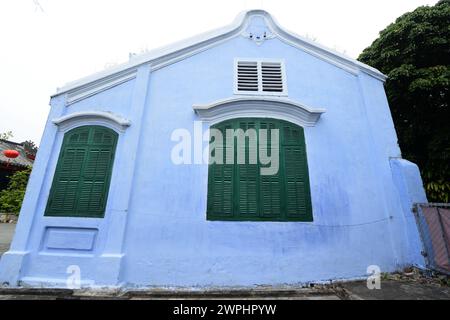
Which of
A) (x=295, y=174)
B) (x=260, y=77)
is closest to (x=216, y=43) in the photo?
(x=260, y=77)

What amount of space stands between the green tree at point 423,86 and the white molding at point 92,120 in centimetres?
865

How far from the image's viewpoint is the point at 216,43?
6.24 meters

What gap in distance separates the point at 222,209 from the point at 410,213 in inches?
164

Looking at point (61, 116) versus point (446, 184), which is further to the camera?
point (446, 184)

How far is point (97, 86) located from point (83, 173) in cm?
223

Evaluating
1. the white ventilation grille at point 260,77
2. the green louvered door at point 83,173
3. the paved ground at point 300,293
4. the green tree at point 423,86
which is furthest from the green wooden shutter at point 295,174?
the green tree at point 423,86

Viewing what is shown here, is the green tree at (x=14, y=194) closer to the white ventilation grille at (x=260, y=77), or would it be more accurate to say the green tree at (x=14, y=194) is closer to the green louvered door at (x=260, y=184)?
the green louvered door at (x=260, y=184)

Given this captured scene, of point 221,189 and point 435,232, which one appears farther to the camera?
point 221,189

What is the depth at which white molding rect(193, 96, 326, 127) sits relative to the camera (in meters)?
5.41

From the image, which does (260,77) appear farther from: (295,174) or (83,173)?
(83,173)

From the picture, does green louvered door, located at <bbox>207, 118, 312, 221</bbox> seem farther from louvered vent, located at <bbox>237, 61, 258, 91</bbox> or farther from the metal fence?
the metal fence

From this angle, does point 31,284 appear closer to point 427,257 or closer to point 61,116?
point 61,116
